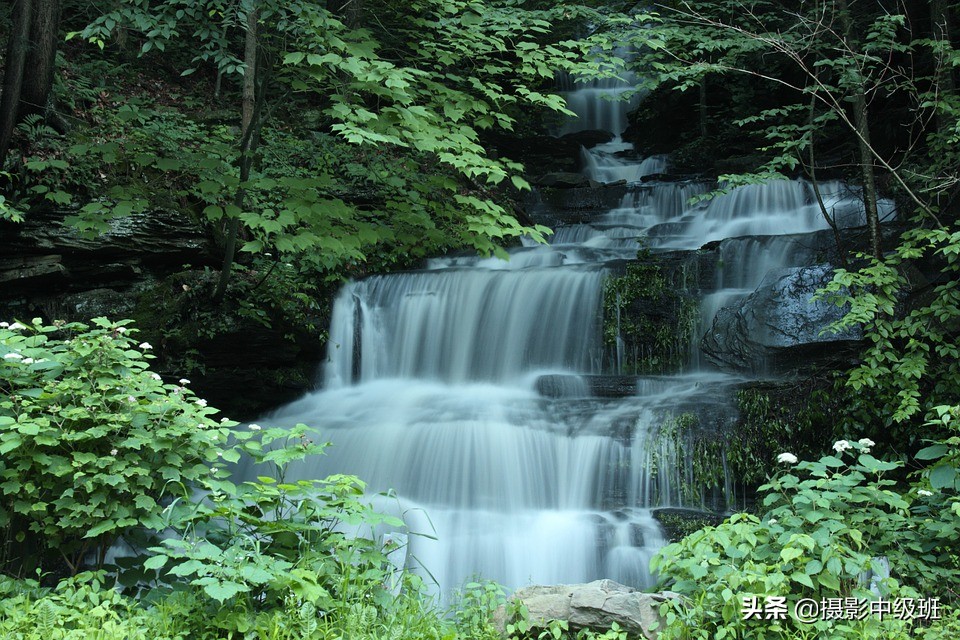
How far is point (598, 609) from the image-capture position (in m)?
3.29

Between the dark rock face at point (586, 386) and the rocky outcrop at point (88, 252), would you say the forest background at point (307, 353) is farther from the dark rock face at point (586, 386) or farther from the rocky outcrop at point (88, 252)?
the dark rock face at point (586, 386)

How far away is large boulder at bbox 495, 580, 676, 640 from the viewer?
3232mm

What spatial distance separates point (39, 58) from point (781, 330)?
8339 millimetres

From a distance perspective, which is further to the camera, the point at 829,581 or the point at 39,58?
the point at 39,58

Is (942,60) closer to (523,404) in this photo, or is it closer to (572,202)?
(523,404)

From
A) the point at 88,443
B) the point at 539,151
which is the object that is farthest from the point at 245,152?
the point at 539,151

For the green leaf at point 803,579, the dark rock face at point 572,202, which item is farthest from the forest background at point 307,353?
the dark rock face at point 572,202

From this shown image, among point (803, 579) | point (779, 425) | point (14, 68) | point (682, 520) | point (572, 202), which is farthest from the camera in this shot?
point (572, 202)

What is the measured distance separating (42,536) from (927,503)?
16.0ft

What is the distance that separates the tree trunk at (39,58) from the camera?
7.86m

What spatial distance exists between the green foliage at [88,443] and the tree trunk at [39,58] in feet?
18.1

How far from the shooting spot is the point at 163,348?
783cm

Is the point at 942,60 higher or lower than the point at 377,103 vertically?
higher

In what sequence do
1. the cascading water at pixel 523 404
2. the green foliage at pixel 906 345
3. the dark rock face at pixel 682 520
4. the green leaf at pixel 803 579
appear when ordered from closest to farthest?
the green leaf at pixel 803 579
the green foliage at pixel 906 345
the dark rock face at pixel 682 520
the cascading water at pixel 523 404
